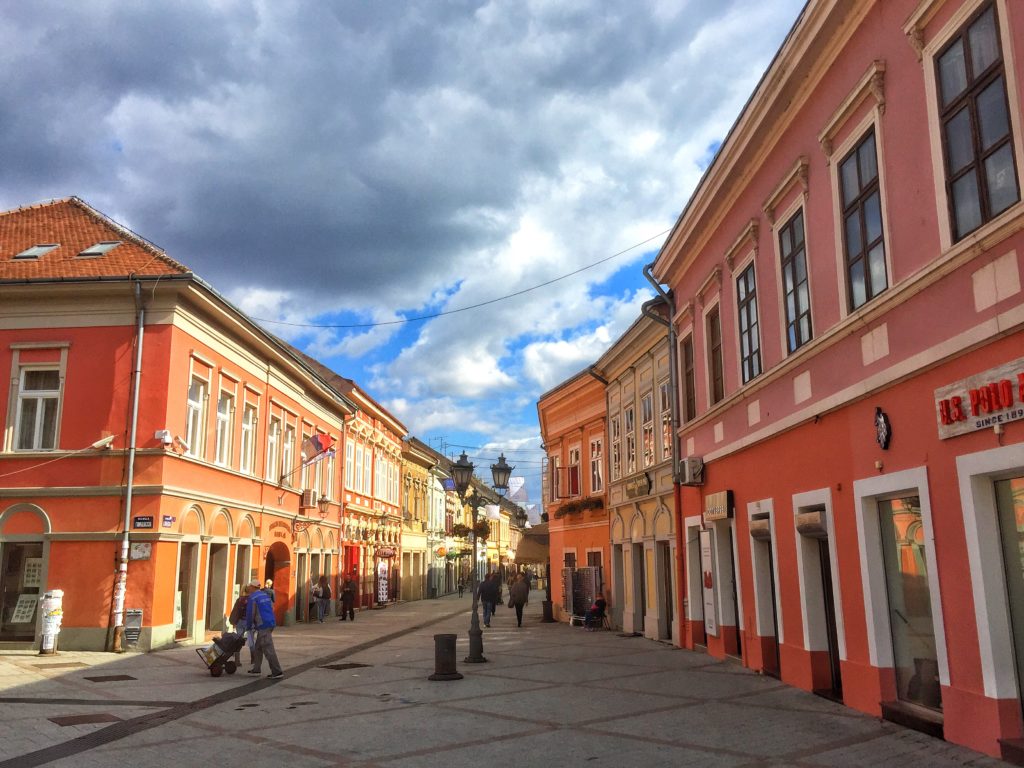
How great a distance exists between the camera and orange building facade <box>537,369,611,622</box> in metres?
28.0

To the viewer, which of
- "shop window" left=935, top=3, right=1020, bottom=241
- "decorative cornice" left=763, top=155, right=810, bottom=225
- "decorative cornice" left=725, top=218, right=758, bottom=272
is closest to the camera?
"shop window" left=935, top=3, right=1020, bottom=241

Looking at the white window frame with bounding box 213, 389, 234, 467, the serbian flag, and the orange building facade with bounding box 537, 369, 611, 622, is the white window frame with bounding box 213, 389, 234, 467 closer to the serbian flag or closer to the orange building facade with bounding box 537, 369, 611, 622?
the serbian flag

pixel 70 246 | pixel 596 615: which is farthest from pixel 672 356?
pixel 70 246

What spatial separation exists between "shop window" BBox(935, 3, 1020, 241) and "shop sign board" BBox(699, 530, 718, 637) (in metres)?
10.0

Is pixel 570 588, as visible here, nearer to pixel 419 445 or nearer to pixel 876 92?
pixel 876 92

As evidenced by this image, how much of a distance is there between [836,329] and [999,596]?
3.83 metres

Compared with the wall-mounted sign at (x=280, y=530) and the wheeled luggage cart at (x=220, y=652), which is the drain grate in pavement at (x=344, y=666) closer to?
the wheeled luggage cart at (x=220, y=652)

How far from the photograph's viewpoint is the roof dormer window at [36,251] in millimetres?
21156

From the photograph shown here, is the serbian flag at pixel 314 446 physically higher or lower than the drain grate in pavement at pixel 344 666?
higher

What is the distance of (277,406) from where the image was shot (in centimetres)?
2773

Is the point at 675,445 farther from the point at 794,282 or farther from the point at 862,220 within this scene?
the point at 862,220

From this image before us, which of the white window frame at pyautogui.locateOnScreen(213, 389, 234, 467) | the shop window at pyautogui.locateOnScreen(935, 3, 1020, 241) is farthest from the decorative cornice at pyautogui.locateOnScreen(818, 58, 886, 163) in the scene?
the white window frame at pyautogui.locateOnScreen(213, 389, 234, 467)

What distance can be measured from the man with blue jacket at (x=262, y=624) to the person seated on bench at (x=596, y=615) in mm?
12783

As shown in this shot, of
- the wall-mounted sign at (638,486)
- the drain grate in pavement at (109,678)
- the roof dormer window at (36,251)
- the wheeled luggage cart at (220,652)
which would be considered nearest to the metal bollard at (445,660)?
the wheeled luggage cart at (220,652)
